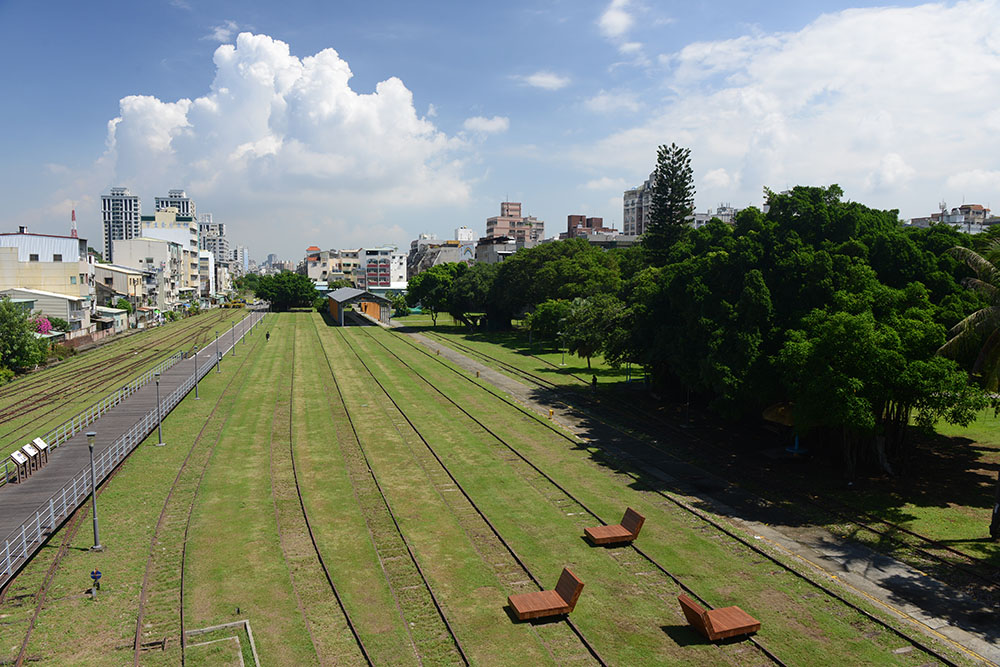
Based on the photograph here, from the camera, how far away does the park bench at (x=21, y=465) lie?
24594mm

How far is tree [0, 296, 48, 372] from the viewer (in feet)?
180

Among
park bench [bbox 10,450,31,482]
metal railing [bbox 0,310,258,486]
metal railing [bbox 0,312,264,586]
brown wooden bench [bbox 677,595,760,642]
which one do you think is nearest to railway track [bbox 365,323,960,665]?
brown wooden bench [bbox 677,595,760,642]

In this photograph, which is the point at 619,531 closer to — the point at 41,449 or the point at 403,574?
the point at 403,574

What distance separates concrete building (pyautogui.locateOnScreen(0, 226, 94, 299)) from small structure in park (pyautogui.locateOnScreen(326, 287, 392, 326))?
1354 inches

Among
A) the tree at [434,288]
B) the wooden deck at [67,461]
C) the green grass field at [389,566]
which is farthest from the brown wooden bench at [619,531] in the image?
the tree at [434,288]

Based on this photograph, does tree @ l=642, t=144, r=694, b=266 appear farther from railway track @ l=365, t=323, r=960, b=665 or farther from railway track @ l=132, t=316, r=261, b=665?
railway track @ l=132, t=316, r=261, b=665

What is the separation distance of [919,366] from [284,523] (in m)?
22.5

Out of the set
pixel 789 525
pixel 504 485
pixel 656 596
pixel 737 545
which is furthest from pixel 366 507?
pixel 789 525

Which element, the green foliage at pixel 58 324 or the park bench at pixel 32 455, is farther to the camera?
the green foliage at pixel 58 324

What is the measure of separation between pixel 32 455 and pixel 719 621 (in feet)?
84.4

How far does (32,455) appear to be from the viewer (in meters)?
25.7

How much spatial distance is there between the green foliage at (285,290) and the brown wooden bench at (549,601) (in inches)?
5251

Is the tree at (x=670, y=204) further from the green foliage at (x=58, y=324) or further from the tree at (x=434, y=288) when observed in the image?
the green foliage at (x=58, y=324)

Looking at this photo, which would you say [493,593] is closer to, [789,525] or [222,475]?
[789,525]
